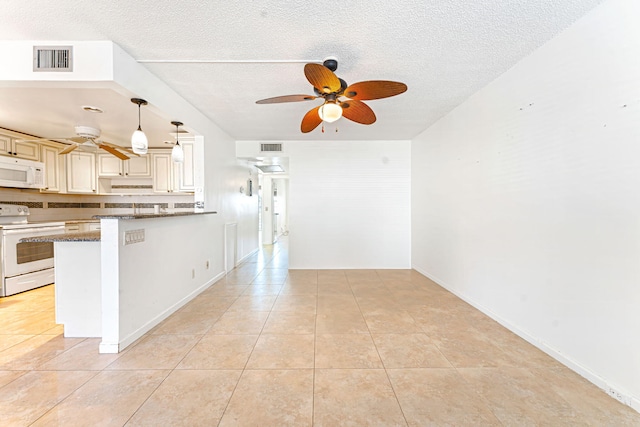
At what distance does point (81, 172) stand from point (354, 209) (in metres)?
5.02

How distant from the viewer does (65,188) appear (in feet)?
14.5

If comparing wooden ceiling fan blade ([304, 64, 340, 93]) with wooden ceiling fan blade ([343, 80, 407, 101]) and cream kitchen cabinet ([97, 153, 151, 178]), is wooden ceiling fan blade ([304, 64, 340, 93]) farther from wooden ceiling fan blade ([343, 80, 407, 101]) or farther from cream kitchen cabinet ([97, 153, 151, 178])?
cream kitchen cabinet ([97, 153, 151, 178])

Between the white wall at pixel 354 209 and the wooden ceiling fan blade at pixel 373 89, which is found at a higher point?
the wooden ceiling fan blade at pixel 373 89

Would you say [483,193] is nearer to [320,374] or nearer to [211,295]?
[320,374]

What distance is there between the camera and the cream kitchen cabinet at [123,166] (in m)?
4.73

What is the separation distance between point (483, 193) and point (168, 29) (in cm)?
325

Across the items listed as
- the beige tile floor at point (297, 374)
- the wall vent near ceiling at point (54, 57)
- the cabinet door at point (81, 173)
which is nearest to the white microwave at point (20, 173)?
the cabinet door at point (81, 173)

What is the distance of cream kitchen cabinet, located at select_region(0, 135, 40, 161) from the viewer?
11.9 feet

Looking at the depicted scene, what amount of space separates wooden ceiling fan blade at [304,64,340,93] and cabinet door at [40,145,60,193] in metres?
4.96

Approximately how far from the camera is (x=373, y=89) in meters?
1.95

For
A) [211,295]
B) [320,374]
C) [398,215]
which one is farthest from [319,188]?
[320,374]

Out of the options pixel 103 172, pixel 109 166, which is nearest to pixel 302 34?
pixel 109 166

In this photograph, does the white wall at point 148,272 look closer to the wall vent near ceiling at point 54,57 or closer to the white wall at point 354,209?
the wall vent near ceiling at point 54,57

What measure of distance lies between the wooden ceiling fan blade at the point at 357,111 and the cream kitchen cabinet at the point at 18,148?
491cm
